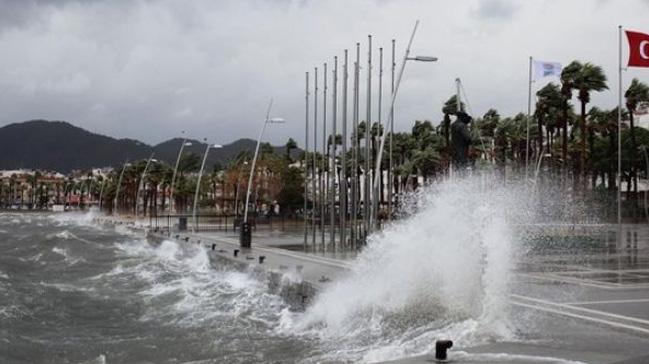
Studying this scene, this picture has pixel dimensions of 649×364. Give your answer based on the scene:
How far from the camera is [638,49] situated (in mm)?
31500

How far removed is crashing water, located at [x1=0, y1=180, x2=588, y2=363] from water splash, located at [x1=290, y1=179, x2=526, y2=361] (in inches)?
1.0

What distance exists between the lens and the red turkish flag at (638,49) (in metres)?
31.4

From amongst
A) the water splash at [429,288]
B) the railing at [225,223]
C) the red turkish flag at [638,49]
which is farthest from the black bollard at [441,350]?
the railing at [225,223]

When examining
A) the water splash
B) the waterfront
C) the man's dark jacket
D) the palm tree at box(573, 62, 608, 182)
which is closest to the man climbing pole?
the man's dark jacket

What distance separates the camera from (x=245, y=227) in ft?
119

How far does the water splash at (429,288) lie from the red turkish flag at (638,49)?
17.6 meters

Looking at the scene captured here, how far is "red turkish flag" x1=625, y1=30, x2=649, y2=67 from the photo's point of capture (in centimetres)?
3141

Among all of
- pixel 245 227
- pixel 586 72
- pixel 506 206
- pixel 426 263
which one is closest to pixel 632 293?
pixel 506 206

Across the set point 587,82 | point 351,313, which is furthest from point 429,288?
point 587,82

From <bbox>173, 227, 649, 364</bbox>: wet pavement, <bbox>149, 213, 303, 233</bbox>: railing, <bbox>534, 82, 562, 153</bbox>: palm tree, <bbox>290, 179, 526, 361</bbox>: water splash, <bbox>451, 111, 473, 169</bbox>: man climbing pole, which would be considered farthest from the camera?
<bbox>149, 213, 303, 233</bbox>: railing

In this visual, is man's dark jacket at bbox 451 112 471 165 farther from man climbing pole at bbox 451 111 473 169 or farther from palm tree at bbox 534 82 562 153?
palm tree at bbox 534 82 562 153

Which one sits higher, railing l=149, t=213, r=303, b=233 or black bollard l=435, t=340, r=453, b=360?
black bollard l=435, t=340, r=453, b=360

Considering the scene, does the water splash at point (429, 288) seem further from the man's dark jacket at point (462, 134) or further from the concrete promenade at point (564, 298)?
the man's dark jacket at point (462, 134)

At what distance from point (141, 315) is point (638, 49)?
22.8 m
